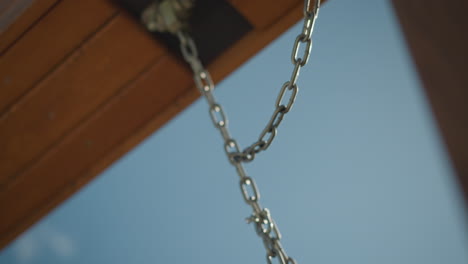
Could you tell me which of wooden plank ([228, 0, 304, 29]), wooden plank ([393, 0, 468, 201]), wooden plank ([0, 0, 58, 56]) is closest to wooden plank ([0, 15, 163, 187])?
wooden plank ([0, 0, 58, 56])

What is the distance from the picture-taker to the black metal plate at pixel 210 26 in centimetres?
161

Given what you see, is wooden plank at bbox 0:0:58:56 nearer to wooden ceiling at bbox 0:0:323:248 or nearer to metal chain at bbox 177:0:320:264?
wooden ceiling at bbox 0:0:323:248

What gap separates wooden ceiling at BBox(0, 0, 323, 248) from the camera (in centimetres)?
158

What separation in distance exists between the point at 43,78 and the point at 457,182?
138 centimetres

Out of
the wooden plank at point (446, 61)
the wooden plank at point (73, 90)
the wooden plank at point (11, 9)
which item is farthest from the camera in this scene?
the wooden plank at point (73, 90)

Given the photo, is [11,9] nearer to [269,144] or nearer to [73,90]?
[73,90]

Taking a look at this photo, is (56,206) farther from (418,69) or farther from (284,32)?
(418,69)

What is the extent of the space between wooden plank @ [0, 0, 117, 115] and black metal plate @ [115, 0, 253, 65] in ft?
0.36

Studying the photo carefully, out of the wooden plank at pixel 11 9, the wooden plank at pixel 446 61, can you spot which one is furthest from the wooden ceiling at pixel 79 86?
the wooden plank at pixel 446 61

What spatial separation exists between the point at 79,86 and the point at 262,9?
2.12ft

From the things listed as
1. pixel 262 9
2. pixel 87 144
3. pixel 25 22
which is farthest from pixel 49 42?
pixel 262 9

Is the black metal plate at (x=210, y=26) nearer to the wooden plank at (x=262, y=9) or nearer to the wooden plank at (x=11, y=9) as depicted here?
the wooden plank at (x=262, y=9)

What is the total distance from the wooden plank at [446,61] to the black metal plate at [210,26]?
82 centimetres

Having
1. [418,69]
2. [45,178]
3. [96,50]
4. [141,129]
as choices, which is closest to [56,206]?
[45,178]
